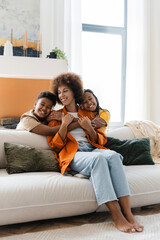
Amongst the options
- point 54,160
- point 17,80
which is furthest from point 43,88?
point 54,160

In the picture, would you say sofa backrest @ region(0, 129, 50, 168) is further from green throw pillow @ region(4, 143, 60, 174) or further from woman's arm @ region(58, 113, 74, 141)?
woman's arm @ region(58, 113, 74, 141)

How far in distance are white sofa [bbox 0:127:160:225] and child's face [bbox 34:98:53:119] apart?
570 mm

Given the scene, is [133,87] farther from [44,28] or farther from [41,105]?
[41,105]

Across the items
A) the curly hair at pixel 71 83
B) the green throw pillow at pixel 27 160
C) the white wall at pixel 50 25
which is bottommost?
the green throw pillow at pixel 27 160

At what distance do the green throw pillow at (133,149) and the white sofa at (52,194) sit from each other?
0.32m

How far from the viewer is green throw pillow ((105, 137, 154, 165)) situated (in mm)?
2666

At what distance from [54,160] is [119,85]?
9.92 feet

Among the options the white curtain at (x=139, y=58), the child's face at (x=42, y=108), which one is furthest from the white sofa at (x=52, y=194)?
the white curtain at (x=139, y=58)

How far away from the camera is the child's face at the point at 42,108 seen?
2.57m

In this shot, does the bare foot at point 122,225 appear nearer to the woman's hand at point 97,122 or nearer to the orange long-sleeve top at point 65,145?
the orange long-sleeve top at point 65,145

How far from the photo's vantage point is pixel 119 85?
16.8ft

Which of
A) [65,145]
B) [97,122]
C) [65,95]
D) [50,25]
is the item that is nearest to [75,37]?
[50,25]

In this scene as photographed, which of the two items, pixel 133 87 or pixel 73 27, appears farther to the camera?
pixel 133 87

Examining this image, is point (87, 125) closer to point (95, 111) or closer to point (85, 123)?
point (85, 123)
